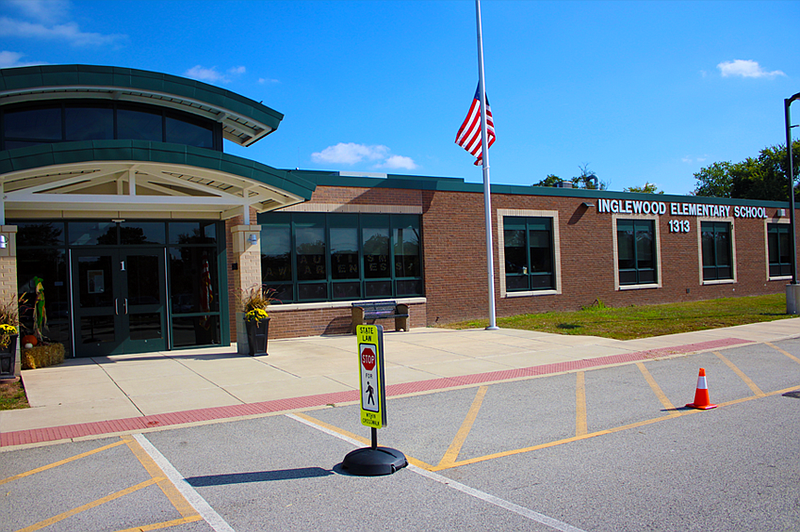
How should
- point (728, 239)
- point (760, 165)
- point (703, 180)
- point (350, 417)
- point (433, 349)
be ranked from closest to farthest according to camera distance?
point (350, 417)
point (433, 349)
point (728, 239)
point (760, 165)
point (703, 180)

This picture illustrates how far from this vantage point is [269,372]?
11336 millimetres

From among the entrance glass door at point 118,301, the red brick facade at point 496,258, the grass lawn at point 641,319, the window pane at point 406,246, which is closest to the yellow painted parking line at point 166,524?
the entrance glass door at point 118,301

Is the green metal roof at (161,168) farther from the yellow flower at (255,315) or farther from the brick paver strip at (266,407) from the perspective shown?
the brick paver strip at (266,407)

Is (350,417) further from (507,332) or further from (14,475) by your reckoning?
(507,332)

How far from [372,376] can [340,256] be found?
496 inches

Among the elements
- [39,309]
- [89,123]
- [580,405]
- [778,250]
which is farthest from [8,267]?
[778,250]

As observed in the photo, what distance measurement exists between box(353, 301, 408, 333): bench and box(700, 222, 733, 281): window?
56.6ft

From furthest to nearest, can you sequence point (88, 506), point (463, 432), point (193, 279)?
1. point (193, 279)
2. point (463, 432)
3. point (88, 506)

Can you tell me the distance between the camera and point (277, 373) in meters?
11.2

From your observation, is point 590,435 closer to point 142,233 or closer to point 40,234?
point 142,233

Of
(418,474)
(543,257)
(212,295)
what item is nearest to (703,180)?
(543,257)

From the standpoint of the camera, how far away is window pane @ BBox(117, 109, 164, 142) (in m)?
13.7

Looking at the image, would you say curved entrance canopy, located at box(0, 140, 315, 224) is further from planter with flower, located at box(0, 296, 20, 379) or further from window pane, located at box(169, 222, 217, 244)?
planter with flower, located at box(0, 296, 20, 379)

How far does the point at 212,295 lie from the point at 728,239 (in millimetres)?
25294
